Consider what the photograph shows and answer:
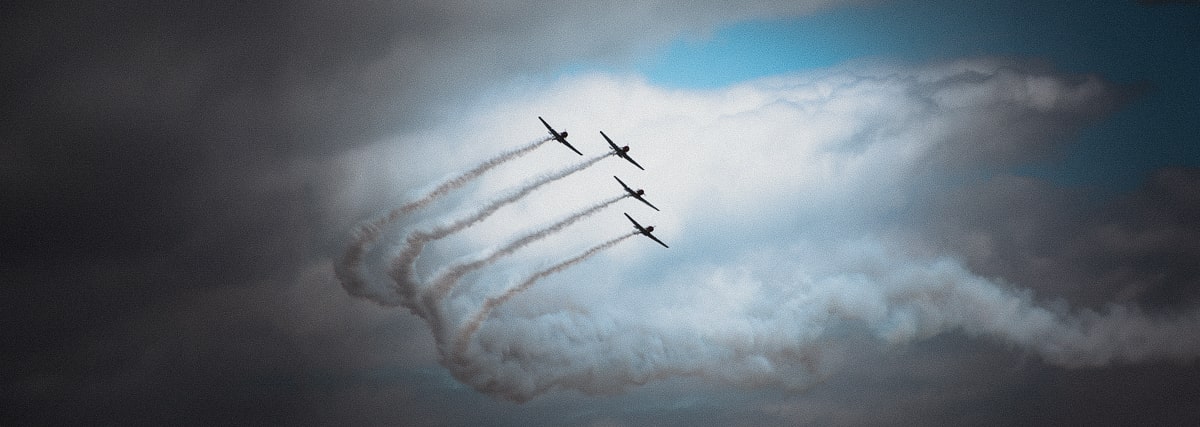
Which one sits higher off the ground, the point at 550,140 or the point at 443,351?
the point at 550,140

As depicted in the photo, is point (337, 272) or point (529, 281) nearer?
point (337, 272)

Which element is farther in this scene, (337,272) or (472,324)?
(472,324)

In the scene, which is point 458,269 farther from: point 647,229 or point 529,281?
point 647,229

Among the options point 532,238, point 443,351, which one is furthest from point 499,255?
point 443,351

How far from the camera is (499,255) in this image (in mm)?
A: 85500

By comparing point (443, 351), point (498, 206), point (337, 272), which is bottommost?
point (443, 351)

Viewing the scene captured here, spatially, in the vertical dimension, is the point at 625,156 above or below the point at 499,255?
above

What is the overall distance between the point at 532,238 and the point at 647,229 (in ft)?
36.0

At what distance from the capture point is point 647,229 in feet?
290

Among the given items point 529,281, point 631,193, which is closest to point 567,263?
point 529,281

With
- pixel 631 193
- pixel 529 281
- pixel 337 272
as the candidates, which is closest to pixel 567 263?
pixel 529 281

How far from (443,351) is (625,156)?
2470 centimetres

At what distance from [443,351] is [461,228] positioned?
12222 millimetres

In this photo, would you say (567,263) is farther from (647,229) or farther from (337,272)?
(337,272)
